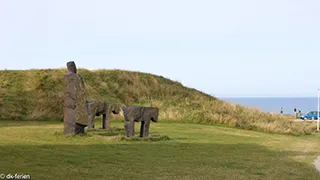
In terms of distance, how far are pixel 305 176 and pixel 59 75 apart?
106 ft

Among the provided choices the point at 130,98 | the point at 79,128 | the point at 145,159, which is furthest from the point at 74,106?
the point at 130,98

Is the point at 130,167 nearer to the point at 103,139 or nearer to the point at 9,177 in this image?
the point at 9,177

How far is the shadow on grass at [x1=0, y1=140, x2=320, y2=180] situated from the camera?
12.2 m

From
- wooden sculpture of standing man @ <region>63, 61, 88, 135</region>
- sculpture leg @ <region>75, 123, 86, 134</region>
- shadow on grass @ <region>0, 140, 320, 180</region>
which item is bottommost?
shadow on grass @ <region>0, 140, 320, 180</region>

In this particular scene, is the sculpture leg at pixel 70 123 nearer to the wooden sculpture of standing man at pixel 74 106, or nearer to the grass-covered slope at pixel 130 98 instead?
the wooden sculpture of standing man at pixel 74 106

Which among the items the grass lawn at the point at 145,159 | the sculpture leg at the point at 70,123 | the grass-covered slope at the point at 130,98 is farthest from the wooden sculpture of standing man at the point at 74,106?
the grass-covered slope at the point at 130,98

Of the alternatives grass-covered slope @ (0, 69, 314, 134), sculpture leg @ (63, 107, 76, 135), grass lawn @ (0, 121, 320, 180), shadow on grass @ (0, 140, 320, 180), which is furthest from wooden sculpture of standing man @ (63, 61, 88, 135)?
grass-covered slope @ (0, 69, 314, 134)

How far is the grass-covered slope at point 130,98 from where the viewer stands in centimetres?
3478

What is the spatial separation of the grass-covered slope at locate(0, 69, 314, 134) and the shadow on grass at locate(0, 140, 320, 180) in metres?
16.3

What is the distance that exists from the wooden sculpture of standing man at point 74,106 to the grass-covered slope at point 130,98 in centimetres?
1291

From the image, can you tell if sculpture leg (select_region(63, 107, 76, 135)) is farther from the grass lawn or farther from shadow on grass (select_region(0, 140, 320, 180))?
shadow on grass (select_region(0, 140, 320, 180))

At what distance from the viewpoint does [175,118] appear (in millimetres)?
35125

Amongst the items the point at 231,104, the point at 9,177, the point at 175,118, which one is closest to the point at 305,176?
the point at 9,177

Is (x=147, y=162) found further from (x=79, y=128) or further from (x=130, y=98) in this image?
(x=130, y=98)
